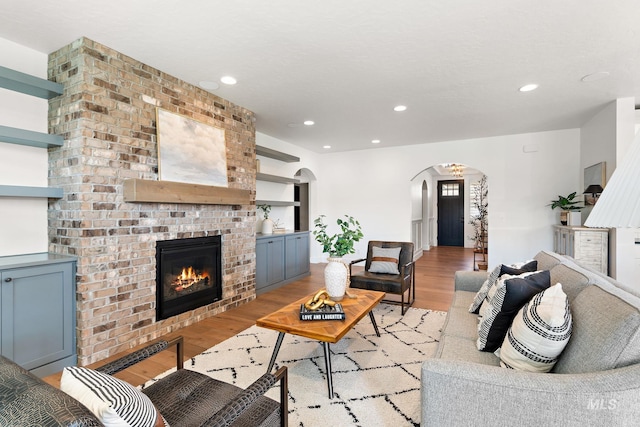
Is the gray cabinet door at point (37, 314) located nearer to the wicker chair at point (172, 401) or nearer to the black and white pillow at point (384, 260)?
the wicker chair at point (172, 401)

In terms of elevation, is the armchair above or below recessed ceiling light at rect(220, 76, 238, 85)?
below

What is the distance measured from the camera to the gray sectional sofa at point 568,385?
1.04 metres

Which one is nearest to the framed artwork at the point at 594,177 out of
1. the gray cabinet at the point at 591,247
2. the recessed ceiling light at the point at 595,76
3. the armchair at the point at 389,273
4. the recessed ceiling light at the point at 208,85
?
the gray cabinet at the point at 591,247

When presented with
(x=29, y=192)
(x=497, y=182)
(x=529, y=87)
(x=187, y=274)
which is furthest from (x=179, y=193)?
(x=497, y=182)

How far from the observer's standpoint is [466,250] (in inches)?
383

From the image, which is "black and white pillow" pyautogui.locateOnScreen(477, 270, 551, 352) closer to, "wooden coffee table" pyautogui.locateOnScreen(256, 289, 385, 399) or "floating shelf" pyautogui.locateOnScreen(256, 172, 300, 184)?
"wooden coffee table" pyautogui.locateOnScreen(256, 289, 385, 399)

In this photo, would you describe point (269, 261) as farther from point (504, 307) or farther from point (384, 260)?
point (504, 307)

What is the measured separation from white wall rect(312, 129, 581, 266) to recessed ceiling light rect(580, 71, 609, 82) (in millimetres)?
2432

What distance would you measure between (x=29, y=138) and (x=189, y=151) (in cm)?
125

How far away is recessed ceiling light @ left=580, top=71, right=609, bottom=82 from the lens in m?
3.17

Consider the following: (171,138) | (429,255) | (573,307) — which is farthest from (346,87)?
(429,255)

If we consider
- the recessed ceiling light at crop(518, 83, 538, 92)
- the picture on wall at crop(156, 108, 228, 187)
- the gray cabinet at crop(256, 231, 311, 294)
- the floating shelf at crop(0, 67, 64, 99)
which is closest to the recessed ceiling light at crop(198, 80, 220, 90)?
the picture on wall at crop(156, 108, 228, 187)

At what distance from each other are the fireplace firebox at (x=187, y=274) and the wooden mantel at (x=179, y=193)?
1.51ft

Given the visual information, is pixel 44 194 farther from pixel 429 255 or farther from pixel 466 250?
pixel 466 250
